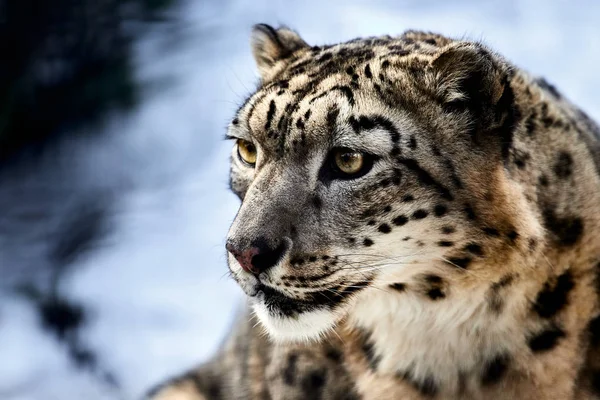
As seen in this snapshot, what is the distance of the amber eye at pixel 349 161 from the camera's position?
357cm

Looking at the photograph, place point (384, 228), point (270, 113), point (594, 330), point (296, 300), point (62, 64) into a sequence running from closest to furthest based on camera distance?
point (384, 228) → point (296, 300) → point (270, 113) → point (594, 330) → point (62, 64)

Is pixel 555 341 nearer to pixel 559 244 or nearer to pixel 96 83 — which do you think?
pixel 559 244

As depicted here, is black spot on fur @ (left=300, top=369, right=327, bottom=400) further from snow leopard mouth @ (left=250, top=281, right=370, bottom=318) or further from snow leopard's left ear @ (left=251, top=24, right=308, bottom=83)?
snow leopard's left ear @ (left=251, top=24, right=308, bottom=83)

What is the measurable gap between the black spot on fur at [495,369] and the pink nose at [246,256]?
1.11m

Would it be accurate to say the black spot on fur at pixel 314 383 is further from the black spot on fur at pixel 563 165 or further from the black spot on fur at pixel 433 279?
the black spot on fur at pixel 563 165

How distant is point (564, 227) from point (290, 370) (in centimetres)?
148

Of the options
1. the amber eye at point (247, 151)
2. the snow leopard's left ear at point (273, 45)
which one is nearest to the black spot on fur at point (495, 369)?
the amber eye at point (247, 151)

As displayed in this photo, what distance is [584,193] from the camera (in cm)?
389

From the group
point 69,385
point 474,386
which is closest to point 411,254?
point 474,386

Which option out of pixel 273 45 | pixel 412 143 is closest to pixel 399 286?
pixel 412 143

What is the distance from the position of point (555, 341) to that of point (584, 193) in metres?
0.63

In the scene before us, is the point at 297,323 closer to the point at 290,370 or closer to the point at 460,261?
the point at 460,261

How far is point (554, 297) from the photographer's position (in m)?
3.82

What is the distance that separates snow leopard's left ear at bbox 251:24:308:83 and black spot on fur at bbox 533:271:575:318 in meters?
1.62
